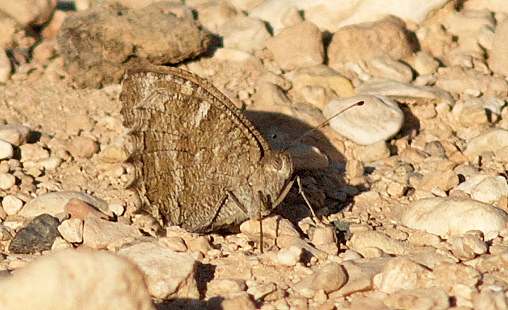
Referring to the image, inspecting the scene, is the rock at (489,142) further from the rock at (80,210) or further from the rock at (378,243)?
the rock at (80,210)

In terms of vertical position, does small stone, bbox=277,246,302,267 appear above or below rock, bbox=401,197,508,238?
above

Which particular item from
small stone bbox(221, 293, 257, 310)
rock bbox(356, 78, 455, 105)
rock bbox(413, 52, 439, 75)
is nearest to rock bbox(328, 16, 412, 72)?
rock bbox(413, 52, 439, 75)

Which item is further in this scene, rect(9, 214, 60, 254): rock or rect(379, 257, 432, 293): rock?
rect(9, 214, 60, 254): rock

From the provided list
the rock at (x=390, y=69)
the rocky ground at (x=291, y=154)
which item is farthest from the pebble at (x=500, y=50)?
the rock at (x=390, y=69)

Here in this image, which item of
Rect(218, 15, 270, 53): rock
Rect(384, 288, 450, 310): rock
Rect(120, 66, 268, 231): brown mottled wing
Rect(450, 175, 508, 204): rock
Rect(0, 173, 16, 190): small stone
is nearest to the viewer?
Rect(384, 288, 450, 310): rock

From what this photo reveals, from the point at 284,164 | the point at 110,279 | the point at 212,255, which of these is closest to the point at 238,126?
the point at 284,164

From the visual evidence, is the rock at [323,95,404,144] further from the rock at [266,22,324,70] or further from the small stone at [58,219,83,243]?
the small stone at [58,219,83,243]

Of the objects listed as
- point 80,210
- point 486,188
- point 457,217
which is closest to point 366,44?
point 486,188

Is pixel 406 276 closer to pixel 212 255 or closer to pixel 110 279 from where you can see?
pixel 212 255
